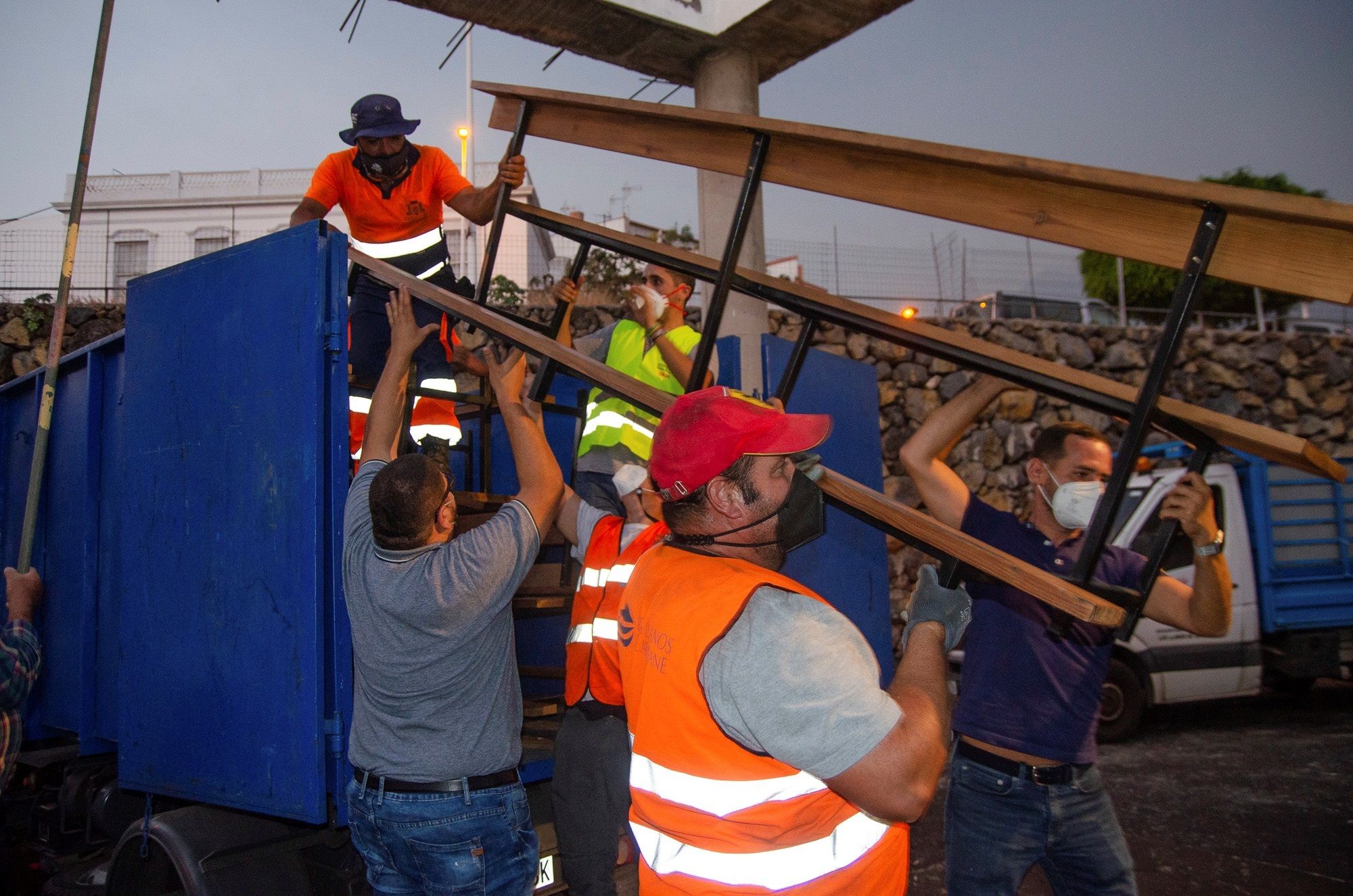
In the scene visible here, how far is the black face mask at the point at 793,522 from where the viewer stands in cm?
174

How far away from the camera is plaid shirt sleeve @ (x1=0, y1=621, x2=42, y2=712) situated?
10.2 feet

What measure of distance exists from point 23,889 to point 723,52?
7.63 m

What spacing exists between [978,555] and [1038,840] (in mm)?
1317

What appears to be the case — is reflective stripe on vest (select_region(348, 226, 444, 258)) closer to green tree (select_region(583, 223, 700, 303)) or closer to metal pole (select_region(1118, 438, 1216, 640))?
metal pole (select_region(1118, 438, 1216, 640))

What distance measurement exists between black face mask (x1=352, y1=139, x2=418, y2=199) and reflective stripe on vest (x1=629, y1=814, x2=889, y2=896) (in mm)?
3043

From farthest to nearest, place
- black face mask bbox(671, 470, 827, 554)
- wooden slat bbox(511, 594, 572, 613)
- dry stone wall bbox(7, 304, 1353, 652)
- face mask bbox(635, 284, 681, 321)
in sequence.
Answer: dry stone wall bbox(7, 304, 1353, 652) → face mask bbox(635, 284, 681, 321) → wooden slat bbox(511, 594, 572, 613) → black face mask bbox(671, 470, 827, 554)

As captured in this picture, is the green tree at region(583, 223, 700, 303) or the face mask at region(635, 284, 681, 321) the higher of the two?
the green tree at region(583, 223, 700, 303)

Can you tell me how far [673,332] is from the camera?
419 centimetres

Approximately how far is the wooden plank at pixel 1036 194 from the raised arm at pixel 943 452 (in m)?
0.83

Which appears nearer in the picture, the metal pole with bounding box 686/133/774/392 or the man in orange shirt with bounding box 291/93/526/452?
the metal pole with bounding box 686/133/774/392

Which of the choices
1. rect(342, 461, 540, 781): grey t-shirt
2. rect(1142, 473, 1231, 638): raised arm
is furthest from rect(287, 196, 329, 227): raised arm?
rect(1142, 473, 1231, 638): raised arm

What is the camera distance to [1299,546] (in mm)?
8242

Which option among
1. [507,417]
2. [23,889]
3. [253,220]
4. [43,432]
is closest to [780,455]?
[507,417]

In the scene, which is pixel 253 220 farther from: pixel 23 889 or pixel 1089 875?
pixel 1089 875
